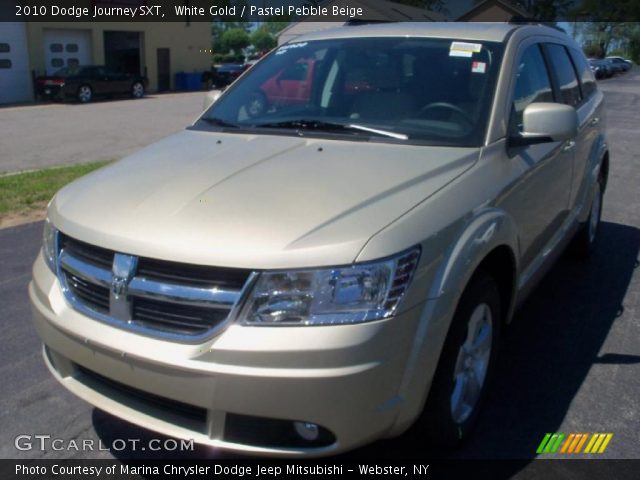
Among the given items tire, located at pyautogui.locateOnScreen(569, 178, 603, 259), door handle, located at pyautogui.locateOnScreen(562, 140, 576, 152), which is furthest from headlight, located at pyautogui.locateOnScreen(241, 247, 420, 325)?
tire, located at pyautogui.locateOnScreen(569, 178, 603, 259)

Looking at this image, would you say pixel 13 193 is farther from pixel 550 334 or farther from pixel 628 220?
pixel 628 220

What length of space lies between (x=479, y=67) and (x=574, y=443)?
194 cm

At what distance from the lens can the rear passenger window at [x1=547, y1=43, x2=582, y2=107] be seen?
455 cm

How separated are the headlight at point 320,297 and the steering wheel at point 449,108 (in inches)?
52.6

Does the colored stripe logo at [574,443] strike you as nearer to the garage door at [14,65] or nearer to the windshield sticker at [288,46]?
the windshield sticker at [288,46]

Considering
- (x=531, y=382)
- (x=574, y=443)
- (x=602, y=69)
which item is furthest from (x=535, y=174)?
(x=602, y=69)

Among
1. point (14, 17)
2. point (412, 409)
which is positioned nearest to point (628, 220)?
point (412, 409)

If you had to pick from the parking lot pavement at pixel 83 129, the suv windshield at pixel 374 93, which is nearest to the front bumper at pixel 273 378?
the suv windshield at pixel 374 93

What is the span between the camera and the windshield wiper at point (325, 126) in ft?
11.2

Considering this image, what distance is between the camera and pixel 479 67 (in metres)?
3.61

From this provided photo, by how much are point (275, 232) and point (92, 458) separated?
1.44 meters

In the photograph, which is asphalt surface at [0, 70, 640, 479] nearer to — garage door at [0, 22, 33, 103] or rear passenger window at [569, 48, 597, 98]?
rear passenger window at [569, 48, 597, 98]

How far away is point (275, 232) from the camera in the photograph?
2.46 m

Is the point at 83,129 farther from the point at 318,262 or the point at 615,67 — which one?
the point at 615,67
